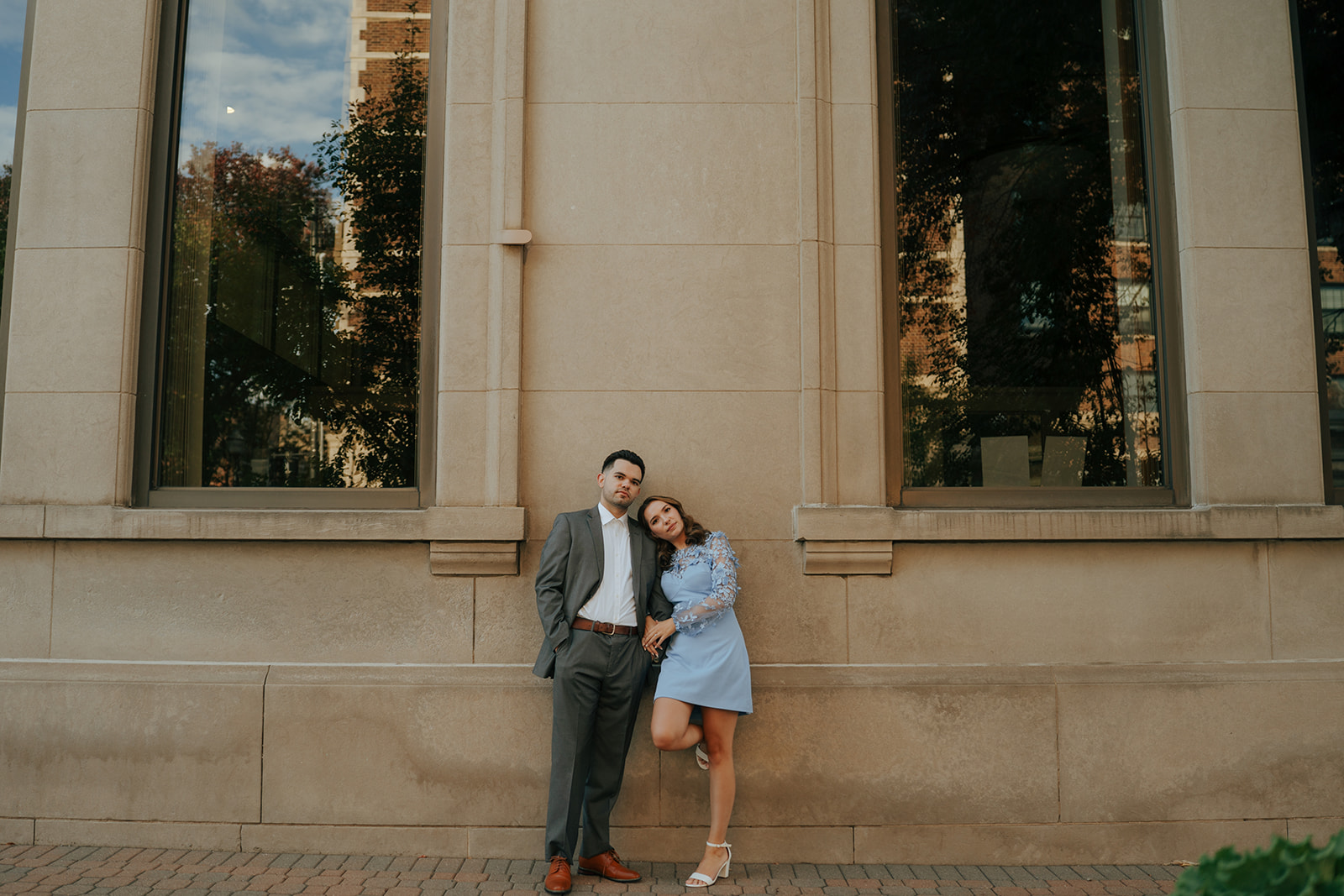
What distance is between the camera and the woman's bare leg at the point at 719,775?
464 cm

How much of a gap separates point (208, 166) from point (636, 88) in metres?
2.93

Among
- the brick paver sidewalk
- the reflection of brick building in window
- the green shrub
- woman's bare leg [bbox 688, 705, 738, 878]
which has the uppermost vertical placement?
the reflection of brick building in window

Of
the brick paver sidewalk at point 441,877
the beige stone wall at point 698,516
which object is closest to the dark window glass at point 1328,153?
the beige stone wall at point 698,516

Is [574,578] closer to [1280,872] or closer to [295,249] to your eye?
[295,249]

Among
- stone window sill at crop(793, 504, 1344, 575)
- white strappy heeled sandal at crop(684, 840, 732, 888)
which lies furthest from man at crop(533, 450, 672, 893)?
stone window sill at crop(793, 504, 1344, 575)

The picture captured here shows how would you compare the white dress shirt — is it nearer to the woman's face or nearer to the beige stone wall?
the woman's face

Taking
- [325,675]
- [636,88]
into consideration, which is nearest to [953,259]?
[636,88]

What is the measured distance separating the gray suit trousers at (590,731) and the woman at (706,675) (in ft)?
0.57

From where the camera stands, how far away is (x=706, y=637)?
15.4 feet

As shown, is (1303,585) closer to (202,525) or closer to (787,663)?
(787,663)

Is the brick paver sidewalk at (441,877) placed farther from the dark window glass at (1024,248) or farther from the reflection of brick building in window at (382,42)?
the reflection of brick building in window at (382,42)

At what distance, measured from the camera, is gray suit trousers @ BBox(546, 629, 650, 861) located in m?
4.59

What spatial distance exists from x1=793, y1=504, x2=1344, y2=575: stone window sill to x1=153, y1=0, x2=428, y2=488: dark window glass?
2.72m

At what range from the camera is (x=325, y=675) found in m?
5.11
